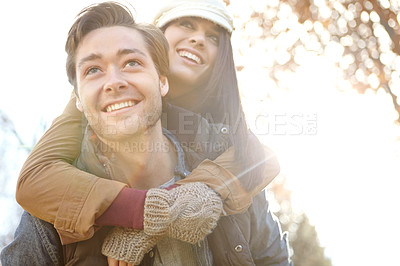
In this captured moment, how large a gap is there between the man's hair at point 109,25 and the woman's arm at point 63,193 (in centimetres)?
53

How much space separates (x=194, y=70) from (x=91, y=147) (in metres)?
0.98

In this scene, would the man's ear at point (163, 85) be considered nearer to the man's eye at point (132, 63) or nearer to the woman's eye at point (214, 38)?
the man's eye at point (132, 63)

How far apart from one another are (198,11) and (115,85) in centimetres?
101

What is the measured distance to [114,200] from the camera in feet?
6.46

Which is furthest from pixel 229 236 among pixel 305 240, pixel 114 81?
pixel 305 240

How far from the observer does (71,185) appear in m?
1.96

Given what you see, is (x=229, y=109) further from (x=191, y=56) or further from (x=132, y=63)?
(x=132, y=63)

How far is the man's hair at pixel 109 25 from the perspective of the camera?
2.34m

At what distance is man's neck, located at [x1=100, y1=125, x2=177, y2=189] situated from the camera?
2322mm

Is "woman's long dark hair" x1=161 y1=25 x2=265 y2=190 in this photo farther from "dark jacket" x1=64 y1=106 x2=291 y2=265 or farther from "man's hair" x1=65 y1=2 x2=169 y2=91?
"man's hair" x1=65 y1=2 x2=169 y2=91

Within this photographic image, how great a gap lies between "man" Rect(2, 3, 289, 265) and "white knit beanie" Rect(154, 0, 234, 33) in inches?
17.4

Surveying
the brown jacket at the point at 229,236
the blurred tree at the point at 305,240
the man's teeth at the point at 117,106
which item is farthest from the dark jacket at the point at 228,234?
the blurred tree at the point at 305,240

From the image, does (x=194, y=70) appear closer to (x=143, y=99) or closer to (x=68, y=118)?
(x=143, y=99)

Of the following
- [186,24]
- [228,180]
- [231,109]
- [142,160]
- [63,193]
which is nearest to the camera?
[63,193]
